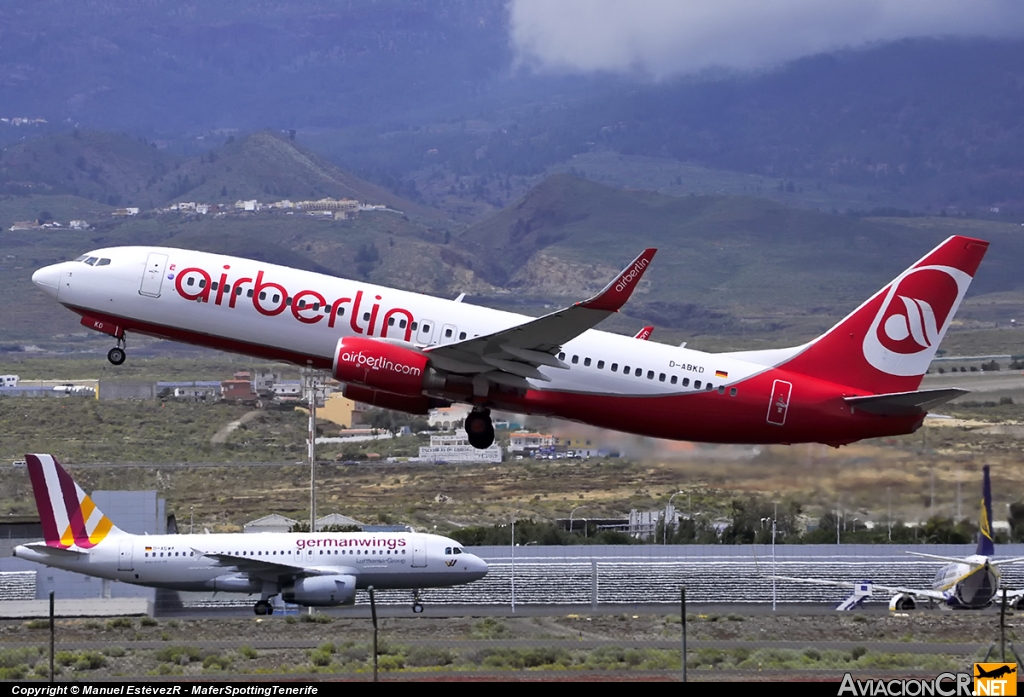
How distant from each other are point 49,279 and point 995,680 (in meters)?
32.3

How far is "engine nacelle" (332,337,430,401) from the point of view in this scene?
45.6 m

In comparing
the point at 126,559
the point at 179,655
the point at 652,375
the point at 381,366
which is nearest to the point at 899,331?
the point at 652,375

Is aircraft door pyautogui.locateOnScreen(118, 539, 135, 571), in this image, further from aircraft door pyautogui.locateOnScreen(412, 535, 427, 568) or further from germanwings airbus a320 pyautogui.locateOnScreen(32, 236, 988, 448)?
germanwings airbus a320 pyautogui.locateOnScreen(32, 236, 988, 448)

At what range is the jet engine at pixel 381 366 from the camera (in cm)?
4559

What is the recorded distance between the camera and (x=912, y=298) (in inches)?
1967

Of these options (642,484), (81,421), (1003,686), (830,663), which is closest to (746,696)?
(1003,686)

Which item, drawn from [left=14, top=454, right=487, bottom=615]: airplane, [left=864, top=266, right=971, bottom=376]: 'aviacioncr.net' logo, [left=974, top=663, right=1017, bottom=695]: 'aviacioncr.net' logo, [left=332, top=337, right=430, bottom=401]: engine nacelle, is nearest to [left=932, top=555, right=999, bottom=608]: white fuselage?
[left=864, top=266, right=971, bottom=376]: 'aviacioncr.net' logo

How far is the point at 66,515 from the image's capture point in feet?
193

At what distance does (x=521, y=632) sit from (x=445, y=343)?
1226 centimetres

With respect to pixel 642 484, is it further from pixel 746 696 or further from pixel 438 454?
pixel 746 696

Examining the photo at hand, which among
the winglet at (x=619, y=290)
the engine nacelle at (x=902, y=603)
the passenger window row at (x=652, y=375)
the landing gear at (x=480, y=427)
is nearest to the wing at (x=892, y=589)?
the engine nacelle at (x=902, y=603)

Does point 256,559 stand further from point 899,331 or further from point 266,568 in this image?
point 899,331

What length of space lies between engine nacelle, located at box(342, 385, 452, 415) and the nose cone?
32.8 feet

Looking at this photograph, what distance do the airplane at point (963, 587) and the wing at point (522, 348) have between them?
67.6 ft
